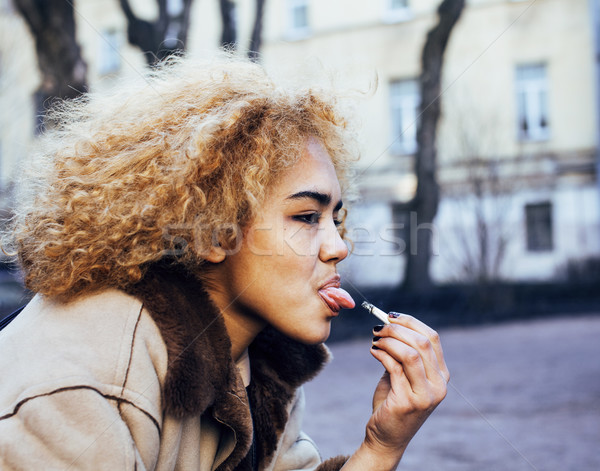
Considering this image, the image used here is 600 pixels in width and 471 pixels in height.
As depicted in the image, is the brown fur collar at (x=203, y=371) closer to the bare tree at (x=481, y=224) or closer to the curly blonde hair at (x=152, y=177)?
the curly blonde hair at (x=152, y=177)

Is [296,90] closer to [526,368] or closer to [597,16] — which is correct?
[526,368]

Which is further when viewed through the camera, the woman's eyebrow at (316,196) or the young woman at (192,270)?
the woman's eyebrow at (316,196)

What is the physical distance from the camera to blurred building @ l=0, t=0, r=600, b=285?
16.2m

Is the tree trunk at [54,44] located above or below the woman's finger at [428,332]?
above

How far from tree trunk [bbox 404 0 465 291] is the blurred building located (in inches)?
83.6

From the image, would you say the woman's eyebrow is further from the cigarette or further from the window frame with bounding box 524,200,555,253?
the window frame with bounding box 524,200,555,253

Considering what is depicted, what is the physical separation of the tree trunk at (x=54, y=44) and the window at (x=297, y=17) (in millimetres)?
14168

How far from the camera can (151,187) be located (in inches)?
68.4

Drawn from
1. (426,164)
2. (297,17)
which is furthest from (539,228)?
(297,17)

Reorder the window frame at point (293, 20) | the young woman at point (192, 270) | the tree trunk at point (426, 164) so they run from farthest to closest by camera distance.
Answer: the window frame at point (293, 20) → the tree trunk at point (426, 164) → the young woman at point (192, 270)

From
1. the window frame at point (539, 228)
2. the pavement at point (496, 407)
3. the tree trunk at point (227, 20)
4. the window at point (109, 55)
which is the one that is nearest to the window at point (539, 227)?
the window frame at point (539, 228)

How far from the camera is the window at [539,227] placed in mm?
17422

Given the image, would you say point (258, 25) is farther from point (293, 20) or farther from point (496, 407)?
point (293, 20)

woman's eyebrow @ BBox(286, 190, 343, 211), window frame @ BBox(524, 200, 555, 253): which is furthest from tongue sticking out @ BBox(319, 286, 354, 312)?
window frame @ BBox(524, 200, 555, 253)
